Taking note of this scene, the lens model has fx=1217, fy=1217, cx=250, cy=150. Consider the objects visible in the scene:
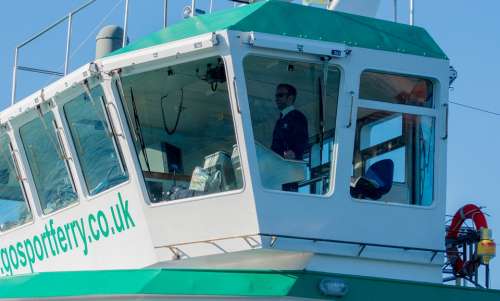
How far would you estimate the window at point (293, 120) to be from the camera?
46.1 ft

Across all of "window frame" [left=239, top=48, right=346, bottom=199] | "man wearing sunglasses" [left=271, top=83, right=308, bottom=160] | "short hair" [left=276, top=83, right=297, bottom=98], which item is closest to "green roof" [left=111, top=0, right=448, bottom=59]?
"window frame" [left=239, top=48, right=346, bottom=199]

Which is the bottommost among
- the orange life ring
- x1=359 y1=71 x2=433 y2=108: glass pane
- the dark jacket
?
the orange life ring

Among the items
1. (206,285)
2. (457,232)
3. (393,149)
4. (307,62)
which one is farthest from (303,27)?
(457,232)

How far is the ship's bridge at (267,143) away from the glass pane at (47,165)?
41cm

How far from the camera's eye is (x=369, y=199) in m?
14.6

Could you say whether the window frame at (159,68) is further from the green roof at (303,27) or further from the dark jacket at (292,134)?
the dark jacket at (292,134)

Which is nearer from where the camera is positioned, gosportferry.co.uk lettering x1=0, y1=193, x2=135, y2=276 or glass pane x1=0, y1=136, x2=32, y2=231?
gosportferry.co.uk lettering x1=0, y1=193, x2=135, y2=276

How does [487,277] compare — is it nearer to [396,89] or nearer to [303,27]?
[396,89]

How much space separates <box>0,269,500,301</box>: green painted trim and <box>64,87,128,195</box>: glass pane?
1.39m

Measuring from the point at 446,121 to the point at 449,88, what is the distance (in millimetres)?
426

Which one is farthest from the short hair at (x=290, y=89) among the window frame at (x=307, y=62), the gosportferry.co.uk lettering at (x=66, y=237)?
the gosportferry.co.uk lettering at (x=66, y=237)

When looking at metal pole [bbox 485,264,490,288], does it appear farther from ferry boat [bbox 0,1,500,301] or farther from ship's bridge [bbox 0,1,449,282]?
ship's bridge [bbox 0,1,449,282]

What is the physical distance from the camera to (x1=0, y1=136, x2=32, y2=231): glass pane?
56.1ft

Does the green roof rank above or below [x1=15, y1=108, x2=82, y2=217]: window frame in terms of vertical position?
above
